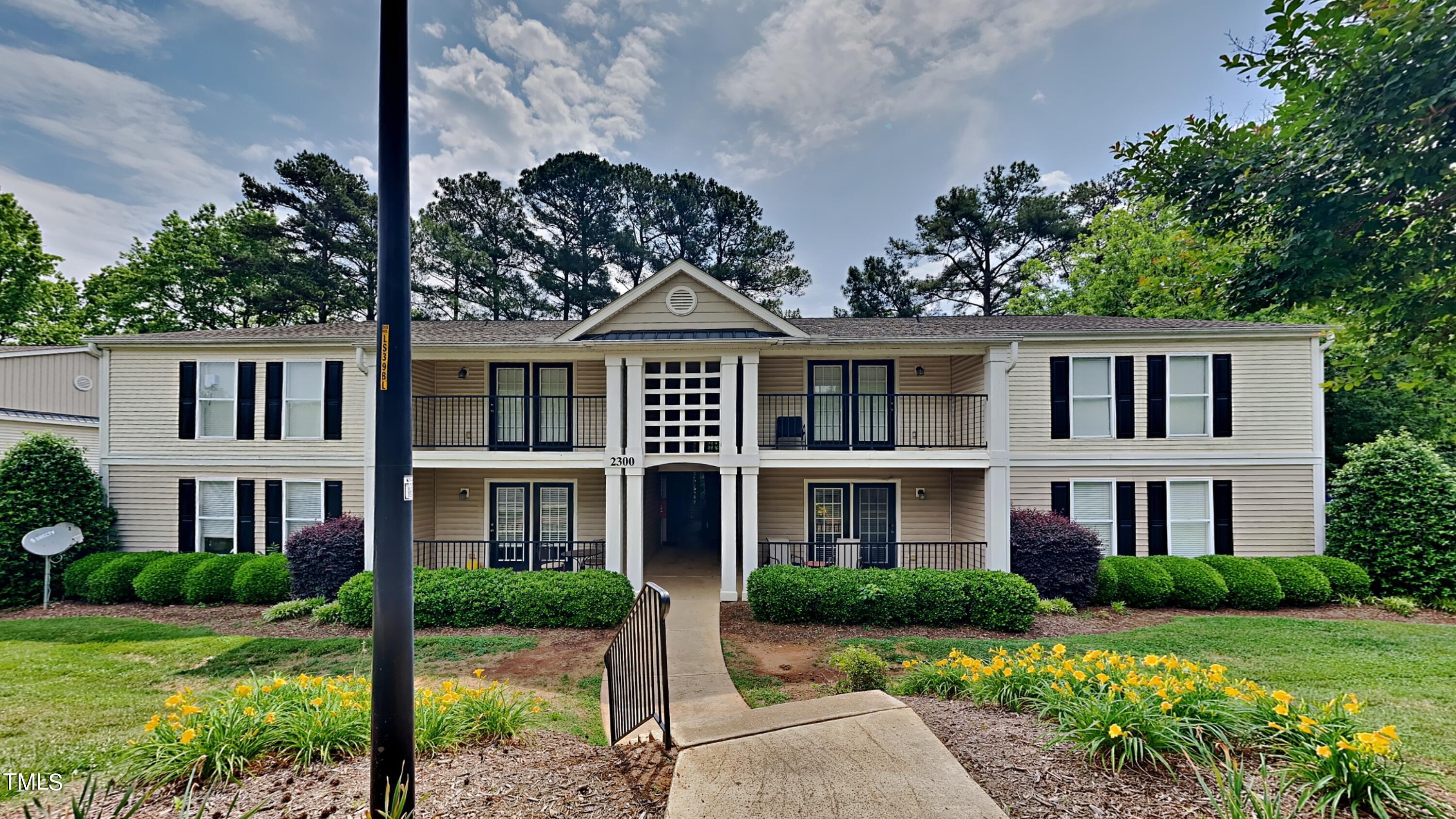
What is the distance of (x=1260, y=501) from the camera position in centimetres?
1143

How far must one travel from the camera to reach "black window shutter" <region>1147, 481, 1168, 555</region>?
11547 millimetres

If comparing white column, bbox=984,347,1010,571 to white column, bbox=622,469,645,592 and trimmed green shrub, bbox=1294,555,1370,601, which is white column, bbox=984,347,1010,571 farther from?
white column, bbox=622,469,645,592

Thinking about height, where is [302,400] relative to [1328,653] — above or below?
above

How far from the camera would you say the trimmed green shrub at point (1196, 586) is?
397 inches

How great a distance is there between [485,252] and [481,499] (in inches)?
577

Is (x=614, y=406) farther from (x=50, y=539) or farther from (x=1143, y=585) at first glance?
(x=50, y=539)

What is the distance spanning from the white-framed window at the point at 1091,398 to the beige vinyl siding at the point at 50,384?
21.6 m

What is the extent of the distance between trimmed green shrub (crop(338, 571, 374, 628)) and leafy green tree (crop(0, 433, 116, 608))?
6.94 metres

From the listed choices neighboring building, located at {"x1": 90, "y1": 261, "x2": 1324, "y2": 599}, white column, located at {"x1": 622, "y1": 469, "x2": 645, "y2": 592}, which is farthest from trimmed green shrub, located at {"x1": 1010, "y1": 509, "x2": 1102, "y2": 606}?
white column, located at {"x1": 622, "y1": 469, "x2": 645, "y2": 592}

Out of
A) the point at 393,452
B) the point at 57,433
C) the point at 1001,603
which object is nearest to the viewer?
the point at 393,452

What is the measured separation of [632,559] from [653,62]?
42.8 ft

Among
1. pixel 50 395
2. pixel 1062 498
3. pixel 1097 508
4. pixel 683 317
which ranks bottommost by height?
pixel 1097 508

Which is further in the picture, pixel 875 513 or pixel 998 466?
pixel 875 513

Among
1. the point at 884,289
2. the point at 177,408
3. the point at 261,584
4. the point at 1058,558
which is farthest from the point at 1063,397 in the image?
the point at 177,408
